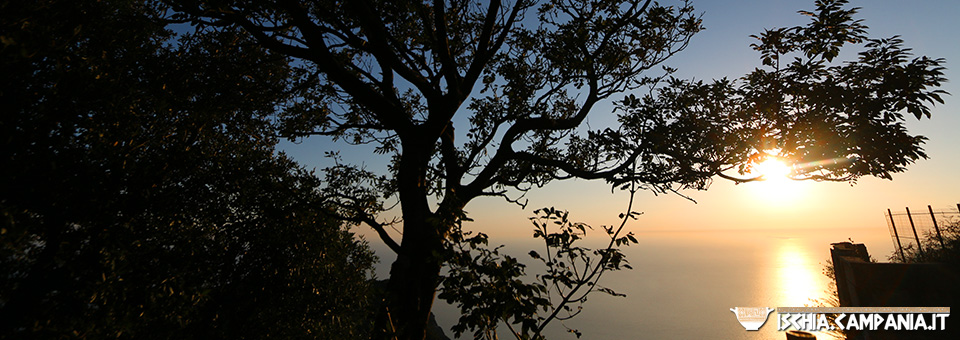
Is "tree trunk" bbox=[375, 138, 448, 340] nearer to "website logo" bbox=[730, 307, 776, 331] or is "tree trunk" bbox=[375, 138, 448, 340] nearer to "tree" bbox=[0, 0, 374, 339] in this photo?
"tree" bbox=[0, 0, 374, 339]

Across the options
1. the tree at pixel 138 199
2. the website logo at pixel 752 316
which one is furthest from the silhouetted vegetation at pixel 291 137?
the website logo at pixel 752 316

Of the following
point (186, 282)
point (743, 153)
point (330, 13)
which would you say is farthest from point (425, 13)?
point (743, 153)

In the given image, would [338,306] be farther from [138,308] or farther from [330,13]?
[330,13]

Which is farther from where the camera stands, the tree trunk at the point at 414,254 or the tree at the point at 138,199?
the tree trunk at the point at 414,254

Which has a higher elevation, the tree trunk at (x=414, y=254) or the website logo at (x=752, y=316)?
the tree trunk at (x=414, y=254)

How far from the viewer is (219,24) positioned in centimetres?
680

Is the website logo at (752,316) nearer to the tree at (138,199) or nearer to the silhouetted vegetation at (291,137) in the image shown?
the silhouetted vegetation at (291,137)

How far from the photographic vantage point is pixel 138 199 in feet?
14.4

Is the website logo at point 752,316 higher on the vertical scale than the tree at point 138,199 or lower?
lower

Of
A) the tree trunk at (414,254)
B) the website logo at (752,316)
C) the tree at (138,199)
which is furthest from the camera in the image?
the website logo at (752,316)

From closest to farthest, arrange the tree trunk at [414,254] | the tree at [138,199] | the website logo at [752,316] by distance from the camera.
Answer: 1. the tree at [138,199]
2. the tree trunk at [414,254]
3. the website logo at [752,316]

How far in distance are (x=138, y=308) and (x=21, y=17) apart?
3265 mm

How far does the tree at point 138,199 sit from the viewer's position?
3648mm

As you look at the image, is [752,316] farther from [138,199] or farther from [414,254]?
[138,199]
